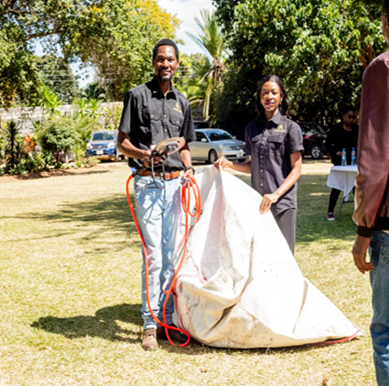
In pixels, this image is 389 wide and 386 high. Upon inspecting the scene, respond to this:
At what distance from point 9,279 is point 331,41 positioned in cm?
1609

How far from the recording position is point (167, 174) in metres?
3.79

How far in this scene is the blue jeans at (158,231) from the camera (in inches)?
145

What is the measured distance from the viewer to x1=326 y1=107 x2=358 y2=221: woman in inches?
331

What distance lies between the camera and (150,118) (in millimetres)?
3762

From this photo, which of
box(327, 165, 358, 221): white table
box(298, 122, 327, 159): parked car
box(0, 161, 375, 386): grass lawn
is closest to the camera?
box(0, 161, 375, 386): grass lawn

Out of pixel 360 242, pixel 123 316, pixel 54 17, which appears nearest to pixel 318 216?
pixel 123 316

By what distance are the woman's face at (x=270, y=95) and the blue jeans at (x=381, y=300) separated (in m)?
1.95

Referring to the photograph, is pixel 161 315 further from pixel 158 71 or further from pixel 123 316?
pixel 158 71

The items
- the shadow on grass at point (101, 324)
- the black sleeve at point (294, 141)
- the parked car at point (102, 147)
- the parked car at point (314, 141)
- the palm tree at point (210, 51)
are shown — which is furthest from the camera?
the palm tree at point (210, 51)

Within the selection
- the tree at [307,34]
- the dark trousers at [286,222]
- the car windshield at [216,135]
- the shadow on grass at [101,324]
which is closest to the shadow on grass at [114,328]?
the shadow on grass at [101,324]

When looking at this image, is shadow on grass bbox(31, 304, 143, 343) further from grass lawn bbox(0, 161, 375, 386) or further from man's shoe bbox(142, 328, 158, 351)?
man's shoe bbox(142, 328, 158, 351)

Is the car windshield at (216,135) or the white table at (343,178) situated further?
the car windshield at (216,135)

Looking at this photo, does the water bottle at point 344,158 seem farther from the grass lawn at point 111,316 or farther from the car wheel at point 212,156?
the car wheel at point 212,156

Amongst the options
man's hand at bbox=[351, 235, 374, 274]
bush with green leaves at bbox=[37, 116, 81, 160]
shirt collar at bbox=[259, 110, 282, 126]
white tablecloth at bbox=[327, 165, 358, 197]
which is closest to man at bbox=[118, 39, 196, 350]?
shirt collar at bbox=[259, 110, 282, 126]
